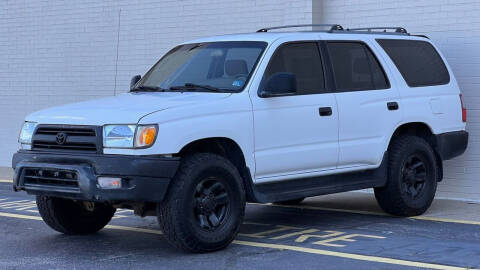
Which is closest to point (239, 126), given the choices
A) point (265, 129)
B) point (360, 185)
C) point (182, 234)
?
point (265, 129)

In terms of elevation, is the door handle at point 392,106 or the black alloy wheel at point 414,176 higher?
the door handle at point 392,106

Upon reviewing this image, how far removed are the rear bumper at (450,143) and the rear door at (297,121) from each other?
1.83m

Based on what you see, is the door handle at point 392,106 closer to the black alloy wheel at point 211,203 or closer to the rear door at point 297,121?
the rear door at point 297,121

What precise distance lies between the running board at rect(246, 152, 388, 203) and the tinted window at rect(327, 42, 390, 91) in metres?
0.79

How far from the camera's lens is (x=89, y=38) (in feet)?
51.4

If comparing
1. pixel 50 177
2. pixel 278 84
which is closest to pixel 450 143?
pixel 278 84

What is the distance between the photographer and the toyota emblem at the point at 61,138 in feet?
25.1

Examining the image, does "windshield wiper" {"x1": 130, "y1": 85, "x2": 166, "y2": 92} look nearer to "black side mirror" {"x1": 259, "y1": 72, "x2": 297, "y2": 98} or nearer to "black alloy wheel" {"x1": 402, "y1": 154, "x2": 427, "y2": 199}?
"black side mirror" {"x1": 259, "y1": 72, "x2": 297, "y2": 98}

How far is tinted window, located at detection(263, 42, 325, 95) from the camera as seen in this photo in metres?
8.57

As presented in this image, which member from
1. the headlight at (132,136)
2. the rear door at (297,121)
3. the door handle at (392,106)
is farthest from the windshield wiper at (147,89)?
the door handle at (392,106)

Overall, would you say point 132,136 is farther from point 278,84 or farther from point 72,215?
point 72,215

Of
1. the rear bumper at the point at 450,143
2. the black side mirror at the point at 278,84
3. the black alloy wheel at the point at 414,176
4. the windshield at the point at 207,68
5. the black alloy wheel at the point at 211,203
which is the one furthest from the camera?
the rear bumper at the point at 450,143

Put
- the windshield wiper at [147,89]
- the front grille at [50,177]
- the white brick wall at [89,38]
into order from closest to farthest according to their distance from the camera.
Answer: the front grille at [50,177]
the windshield wiper at [147,89]
the white brick wall at [89,38]

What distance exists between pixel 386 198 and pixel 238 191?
2.35 meters
